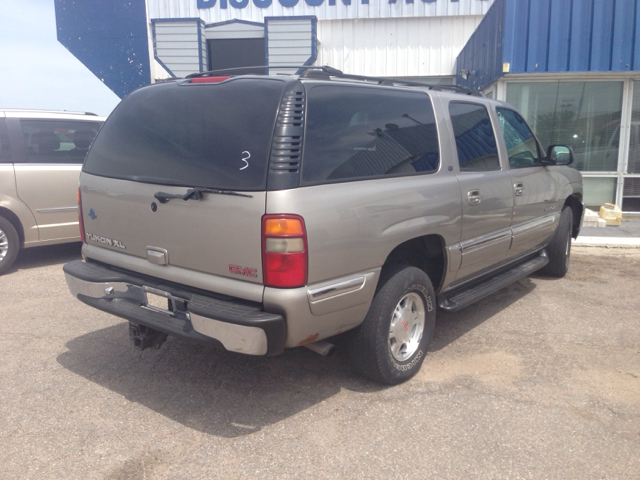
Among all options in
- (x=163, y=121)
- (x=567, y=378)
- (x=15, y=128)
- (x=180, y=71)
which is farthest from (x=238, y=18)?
Result: (x=567, y=378)

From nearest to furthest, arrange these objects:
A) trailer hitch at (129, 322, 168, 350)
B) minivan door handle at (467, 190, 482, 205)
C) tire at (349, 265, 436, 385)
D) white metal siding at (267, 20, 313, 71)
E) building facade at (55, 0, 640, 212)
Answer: tire at (349, 265, 436, 385)
trailer hitch at (129, 322, 168, 350)
minivan door handle at (467, 190, 482, 205)
building facade at (55, 0, 640, 212)
white metal siding at (267, 20, 313, 71)

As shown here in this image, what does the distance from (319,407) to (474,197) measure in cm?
191

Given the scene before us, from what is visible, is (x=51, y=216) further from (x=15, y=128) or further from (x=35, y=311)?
(x=35, y=311)

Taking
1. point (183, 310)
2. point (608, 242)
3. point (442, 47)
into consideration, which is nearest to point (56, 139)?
point (183, 310)

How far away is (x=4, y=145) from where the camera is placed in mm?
6414

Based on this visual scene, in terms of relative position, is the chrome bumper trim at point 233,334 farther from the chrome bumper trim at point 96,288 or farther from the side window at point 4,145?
the side window at point 4,145

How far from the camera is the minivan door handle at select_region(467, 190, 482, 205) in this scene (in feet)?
13.5

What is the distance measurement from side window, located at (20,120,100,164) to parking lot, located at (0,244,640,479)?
2471 millimetres

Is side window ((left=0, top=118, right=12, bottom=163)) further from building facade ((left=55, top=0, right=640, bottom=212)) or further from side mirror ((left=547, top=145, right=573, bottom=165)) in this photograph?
side mirror ((left=547, top=145, right=573, bottom=165))

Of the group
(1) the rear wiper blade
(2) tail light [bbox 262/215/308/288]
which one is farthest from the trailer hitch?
(2) tail light [bbox 262/215/308/288]

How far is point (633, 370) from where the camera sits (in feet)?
13.0

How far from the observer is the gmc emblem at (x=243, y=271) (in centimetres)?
292

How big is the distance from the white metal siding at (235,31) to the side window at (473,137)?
10153mm

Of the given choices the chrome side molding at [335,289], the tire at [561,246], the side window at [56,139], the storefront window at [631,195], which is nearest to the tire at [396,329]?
the chrome side molding at [335,289]
